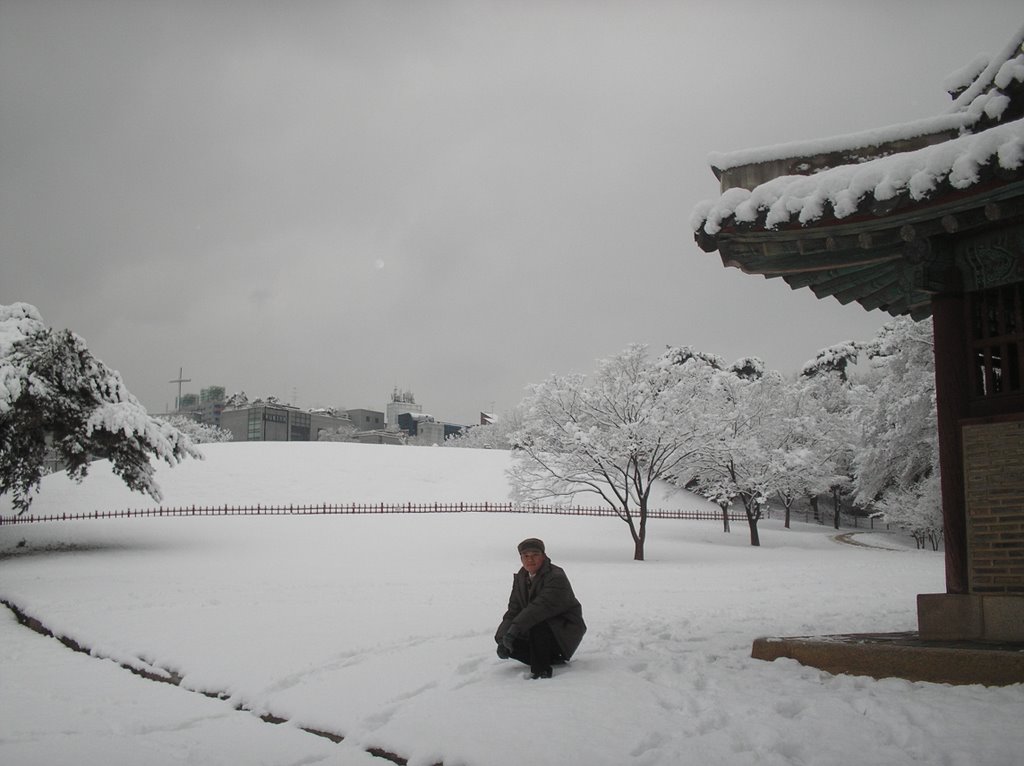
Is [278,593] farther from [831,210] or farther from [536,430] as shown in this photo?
[536,430]

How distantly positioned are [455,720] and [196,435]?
79698 millimetres

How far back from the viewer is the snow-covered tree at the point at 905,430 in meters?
27.0

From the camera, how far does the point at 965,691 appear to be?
5738 mm

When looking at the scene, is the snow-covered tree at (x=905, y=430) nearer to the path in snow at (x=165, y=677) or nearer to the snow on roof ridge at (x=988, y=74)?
the snow on roof ridge at (x=988, y=74)

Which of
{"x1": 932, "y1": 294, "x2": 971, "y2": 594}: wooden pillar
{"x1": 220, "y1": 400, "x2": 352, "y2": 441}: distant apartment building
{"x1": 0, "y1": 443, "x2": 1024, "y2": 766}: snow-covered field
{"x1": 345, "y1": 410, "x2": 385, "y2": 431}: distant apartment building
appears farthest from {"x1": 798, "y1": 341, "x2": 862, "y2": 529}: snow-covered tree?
{"x1": 345, "y1": 410, "x2": 385, "y2": 431}: distant apartment building

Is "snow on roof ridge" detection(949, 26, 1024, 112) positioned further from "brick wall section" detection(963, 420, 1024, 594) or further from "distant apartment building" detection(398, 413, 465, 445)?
"distant apartment building" detection(398, 413, 465, 445)

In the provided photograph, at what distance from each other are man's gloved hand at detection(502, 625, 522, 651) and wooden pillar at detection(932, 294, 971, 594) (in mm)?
3838

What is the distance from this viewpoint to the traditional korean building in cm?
658

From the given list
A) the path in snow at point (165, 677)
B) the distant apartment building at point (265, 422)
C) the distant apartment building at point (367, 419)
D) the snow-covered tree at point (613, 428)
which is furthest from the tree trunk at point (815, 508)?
the distant apartment building at point (367, 419)

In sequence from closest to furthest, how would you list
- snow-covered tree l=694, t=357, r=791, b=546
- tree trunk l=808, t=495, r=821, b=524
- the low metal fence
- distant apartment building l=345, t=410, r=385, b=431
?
snow-covered tree l=694, t=357, r=791, b=546 < the low metal fence < tree trunk l=808, t=495, r=821, b=524 < distant apartment building l=345, t=410, r=385, b=431

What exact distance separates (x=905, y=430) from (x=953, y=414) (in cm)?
2306

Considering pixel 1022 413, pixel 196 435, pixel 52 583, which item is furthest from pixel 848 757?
pixel 196 435

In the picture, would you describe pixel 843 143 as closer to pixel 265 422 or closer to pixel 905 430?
pixel 905 430

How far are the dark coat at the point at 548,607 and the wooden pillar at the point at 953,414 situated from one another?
3.35 m
